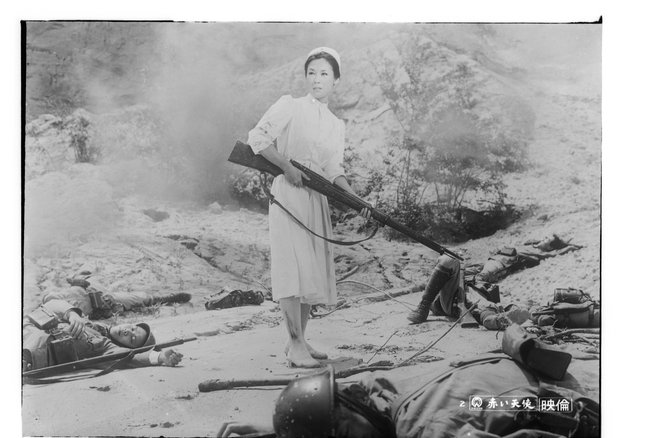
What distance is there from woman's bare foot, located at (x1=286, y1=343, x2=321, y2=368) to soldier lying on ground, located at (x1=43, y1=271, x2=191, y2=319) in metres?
1.03

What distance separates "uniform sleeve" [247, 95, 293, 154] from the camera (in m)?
6.39

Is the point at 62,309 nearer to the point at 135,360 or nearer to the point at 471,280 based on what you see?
the point at 135,360

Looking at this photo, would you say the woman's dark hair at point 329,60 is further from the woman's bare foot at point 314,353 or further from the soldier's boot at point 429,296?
the woman's bare foot at point 314,353

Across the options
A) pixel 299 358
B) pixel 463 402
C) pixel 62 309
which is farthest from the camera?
pixel 62 309

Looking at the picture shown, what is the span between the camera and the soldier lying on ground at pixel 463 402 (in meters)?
5.91

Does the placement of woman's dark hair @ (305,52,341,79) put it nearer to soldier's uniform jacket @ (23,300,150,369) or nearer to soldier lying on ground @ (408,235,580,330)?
soldier lying on ground @ (408,235,580,330)

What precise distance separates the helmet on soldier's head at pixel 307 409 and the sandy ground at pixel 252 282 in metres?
0.40

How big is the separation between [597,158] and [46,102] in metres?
4.91

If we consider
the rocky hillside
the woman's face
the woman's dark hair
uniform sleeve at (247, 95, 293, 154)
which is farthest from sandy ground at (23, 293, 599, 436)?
the woman's dark hair

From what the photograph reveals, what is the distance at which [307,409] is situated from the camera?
5.79 meters

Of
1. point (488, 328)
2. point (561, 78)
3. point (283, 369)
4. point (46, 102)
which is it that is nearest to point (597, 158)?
point (561, 78)

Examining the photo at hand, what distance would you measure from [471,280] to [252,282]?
Answer: 6.31 ft

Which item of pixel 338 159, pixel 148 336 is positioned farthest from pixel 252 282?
pixel 338 159

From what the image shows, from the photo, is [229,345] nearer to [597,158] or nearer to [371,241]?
[371,241]
